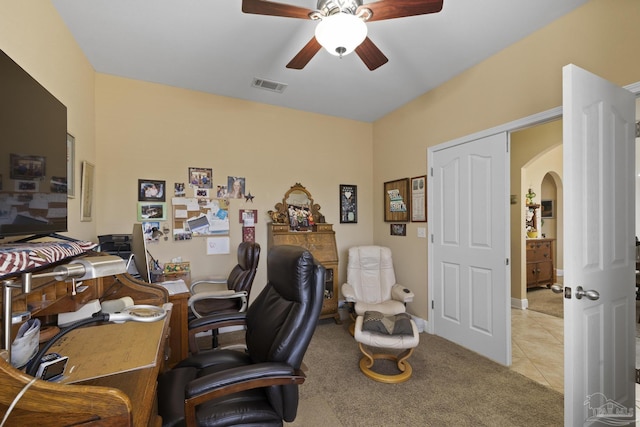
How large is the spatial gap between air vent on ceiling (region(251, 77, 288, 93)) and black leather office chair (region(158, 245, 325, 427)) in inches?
83.3

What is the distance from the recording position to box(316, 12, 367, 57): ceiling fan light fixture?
1.49m

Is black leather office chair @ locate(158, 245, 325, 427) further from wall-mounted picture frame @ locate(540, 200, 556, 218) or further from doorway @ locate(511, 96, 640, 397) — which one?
wall-mounted picture frame @ locate(540, 200, 556, 218)

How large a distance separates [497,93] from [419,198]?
1.31 meters

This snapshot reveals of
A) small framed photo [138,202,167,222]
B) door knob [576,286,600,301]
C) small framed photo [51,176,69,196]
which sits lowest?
door knob [576,286,600,301]

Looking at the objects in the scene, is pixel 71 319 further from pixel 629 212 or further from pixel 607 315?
pixel 629 212

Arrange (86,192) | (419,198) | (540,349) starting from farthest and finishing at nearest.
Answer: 1. (419,198)
2. (540,349)
3. (86,192)

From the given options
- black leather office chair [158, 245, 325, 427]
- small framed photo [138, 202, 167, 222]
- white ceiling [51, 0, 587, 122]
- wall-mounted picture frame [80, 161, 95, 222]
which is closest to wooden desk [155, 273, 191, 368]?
black leather office chair [158, 245, 325, 427]

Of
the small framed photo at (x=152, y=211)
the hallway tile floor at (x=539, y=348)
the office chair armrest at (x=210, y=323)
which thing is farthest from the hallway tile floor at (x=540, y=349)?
the small framed photo at (x=152, y=211)

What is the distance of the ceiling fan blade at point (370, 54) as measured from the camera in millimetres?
1867

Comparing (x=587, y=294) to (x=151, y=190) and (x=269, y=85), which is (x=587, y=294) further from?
(x=151, y=190)

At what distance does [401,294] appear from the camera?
10.2 feet

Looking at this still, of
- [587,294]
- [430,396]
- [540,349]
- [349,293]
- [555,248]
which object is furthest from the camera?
[555,248]

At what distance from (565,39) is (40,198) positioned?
3.41 m

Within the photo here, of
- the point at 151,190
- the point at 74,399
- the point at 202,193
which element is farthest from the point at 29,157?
the point at 202,193
